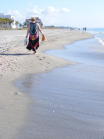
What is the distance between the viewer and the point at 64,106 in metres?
5.07

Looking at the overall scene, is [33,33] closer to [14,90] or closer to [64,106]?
[14,90]

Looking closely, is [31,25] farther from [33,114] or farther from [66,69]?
[33,114]

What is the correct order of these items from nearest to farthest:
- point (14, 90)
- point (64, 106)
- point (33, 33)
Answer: point (64, 106), point (14, 90), point (33, 33)

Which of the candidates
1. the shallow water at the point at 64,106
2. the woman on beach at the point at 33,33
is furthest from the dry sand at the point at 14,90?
the woman on beach at the point at 33,33

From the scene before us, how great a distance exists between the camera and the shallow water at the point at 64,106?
12.9 ft

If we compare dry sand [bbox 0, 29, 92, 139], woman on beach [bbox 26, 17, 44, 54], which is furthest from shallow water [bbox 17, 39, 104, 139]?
woman on beach [bbox 26, 17, 44, 54]

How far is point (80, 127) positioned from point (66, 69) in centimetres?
523

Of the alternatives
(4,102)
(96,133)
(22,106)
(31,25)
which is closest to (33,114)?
(22,106)

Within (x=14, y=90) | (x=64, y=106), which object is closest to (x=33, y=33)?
(x=14, y=90)

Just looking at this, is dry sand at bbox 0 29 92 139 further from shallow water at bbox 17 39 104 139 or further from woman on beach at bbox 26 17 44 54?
woman on beach at bbox 26 17 44 54

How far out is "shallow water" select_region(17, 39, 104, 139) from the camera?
3.93 meters

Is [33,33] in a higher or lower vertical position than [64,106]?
higher

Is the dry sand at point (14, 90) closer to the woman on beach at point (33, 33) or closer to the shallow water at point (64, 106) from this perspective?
the shallow water at point (64, 106)

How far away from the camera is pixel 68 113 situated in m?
4.69
